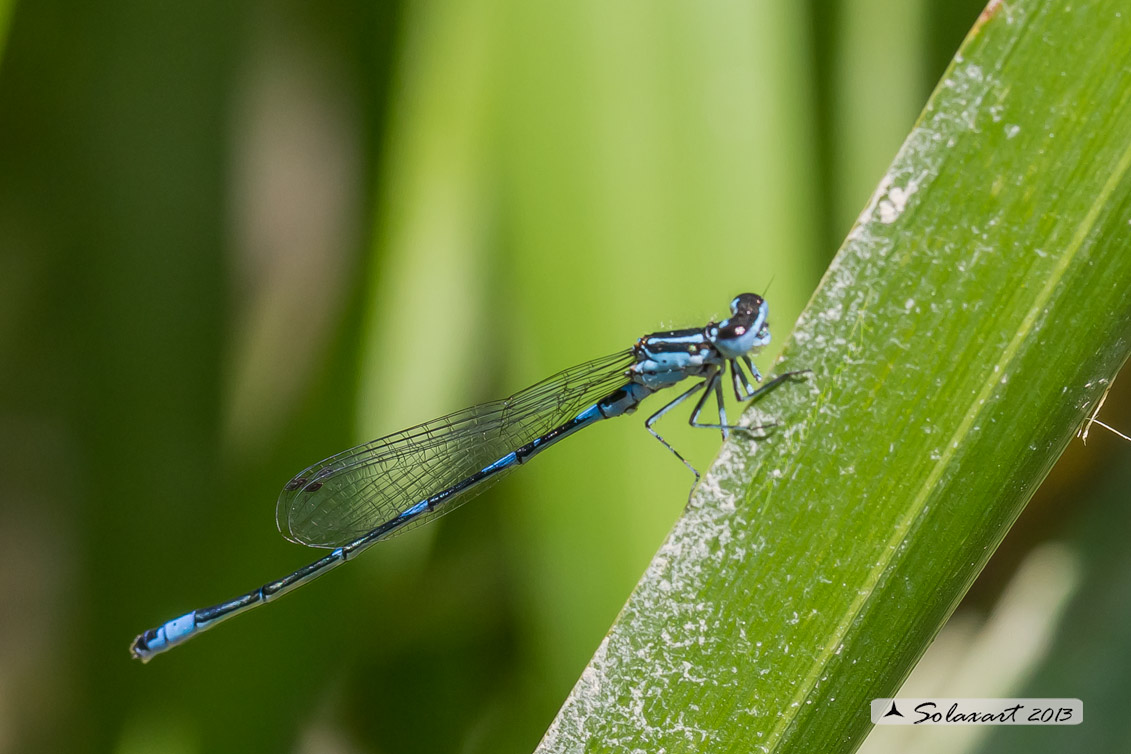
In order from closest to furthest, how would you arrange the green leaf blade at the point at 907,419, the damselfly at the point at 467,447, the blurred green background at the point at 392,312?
the green leaf blade at the point at 907,419
the blurred green background at the point at 392,312
the damselfly at the point at 467,447

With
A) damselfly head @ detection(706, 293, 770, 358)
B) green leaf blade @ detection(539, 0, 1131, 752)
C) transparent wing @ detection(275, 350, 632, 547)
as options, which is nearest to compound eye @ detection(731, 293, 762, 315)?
damselfly head @ detection(706, 293, 770, 358)

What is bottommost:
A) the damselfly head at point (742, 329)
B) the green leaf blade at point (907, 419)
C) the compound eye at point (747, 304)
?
the green leaf blade at point (907, 419)

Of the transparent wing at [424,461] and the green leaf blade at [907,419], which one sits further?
the transparent wing at [424,461]

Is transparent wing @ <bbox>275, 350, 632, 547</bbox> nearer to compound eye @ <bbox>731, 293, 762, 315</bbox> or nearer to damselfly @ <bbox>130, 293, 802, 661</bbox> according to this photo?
damselfly @ <bbox>130, 293, 802, 661</bbox>

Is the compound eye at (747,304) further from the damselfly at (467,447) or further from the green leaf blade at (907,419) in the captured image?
the green leaf blade at (907,419)

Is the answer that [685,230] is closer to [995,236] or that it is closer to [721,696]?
[995,236]

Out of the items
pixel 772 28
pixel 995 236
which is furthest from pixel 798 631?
pixel 772 28

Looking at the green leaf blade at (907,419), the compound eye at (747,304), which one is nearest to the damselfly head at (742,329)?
the compound eye at (747,304)
